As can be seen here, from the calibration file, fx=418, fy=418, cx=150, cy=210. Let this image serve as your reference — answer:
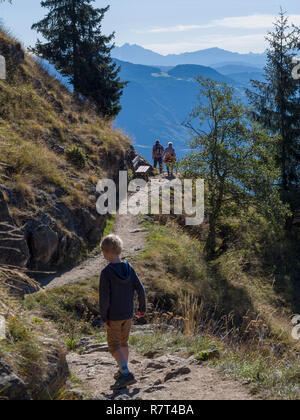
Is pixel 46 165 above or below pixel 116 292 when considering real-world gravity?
above

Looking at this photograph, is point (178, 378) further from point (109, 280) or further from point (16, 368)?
point (16, 368)

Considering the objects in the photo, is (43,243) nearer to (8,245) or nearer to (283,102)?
(8,245)

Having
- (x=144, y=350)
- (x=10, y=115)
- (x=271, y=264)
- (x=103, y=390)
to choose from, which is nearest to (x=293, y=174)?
(x=271, y=264)

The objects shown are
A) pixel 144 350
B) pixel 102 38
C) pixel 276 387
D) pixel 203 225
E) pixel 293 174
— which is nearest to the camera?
pixel 276 387

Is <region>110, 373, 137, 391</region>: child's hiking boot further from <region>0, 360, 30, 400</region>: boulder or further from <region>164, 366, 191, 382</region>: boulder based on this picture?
<region>0, 360, 30, 400</region>: boulder

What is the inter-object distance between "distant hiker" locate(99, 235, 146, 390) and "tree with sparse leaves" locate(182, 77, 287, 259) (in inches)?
446

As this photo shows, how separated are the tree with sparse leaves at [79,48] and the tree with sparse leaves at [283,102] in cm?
1001

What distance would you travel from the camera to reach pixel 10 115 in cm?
1686

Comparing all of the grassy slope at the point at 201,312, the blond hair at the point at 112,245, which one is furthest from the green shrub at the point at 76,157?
the blond hair at the point at 112,245

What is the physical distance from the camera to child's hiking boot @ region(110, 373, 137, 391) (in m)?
5.59

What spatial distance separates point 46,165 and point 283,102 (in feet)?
58.9

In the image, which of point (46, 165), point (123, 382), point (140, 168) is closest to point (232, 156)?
point (46, 165)

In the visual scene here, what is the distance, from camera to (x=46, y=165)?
14531 mm
